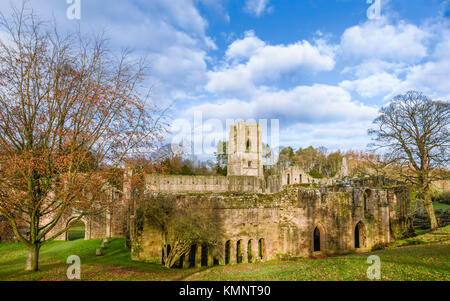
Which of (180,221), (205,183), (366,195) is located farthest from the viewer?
(205,183)

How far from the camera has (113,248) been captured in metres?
22.4

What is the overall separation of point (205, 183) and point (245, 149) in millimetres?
19481

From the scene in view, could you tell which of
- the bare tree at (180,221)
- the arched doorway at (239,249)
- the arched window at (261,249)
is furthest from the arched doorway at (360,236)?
the bare tree at (180,221)

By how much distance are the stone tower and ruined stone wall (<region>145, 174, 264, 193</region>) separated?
1343 cm

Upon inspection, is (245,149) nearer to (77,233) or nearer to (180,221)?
(77,233)

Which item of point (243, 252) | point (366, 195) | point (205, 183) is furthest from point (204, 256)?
point (205, 183)

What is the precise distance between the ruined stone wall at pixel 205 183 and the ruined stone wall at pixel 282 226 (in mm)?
12517

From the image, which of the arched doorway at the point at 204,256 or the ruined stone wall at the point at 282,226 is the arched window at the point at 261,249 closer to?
the ruined stone wall at the point at 282,226

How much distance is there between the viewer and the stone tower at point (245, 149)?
50.9 m

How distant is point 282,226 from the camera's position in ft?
62.5

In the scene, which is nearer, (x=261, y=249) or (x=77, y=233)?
(x=261, y=249)
